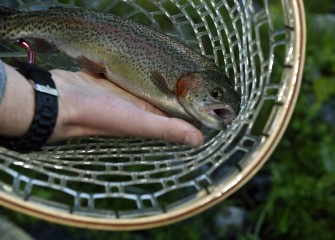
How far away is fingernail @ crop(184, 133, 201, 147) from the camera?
1548 millimetres

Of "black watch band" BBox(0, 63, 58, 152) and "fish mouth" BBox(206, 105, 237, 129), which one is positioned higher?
"fish mouth" BBox(206, 105, 237, 129)

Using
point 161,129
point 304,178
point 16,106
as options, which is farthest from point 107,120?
point 304,178

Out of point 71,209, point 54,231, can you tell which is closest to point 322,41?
point 54,231

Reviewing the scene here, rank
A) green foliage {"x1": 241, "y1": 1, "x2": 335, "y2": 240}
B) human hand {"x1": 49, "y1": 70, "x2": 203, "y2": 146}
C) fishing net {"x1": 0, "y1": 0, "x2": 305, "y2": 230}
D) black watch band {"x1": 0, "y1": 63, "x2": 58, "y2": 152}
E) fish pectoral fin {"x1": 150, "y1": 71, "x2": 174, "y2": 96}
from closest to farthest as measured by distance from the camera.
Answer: fishing net {"x1": 0, "y1": 0, "x2": 305, "y2": 230} < black watch band {"x1": 0, "y1": 63, "x2": 58, "y2": 152} < human hand {"x1": 49, "y1": 70, "x2": 203, "y2": 146} < fish pectoral fin {"x1": 150, "y1": 71, "x2": 174, "y2": 96} < green foliage {"x1": 241, "y1": 1, "x2": 335, "y2": 240}

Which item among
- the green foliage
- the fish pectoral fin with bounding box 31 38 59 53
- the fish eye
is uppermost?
the fish eye

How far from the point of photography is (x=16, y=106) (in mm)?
1347

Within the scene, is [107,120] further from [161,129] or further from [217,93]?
[217,93]

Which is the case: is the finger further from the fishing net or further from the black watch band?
the black watch band

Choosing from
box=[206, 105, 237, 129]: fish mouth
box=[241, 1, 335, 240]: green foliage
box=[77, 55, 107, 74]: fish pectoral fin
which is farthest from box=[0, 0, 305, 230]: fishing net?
box=[241, 1, 335, 240]: green foliage

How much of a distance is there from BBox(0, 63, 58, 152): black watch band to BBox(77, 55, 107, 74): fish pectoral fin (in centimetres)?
34

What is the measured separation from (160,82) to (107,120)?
0.28 metres

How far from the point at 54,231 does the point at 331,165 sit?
3.69 ft

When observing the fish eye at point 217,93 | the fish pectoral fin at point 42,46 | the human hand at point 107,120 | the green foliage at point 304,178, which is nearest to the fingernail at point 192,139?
the human hand at point 107,120

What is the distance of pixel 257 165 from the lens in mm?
1373
